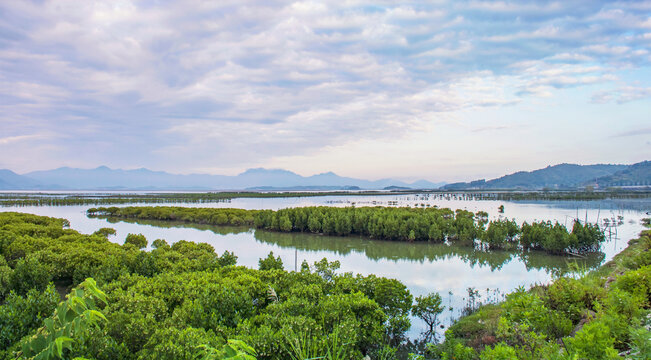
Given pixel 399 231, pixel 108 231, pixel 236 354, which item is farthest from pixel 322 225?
pixel 236 354

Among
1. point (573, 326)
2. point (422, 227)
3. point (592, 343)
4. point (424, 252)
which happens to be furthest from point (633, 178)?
point (592, 343)

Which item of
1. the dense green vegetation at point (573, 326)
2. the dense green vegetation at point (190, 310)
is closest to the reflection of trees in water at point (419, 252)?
the dense green vegetation at point (573, 326)

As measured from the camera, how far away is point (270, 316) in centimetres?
589

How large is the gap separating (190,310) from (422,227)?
59.7ft

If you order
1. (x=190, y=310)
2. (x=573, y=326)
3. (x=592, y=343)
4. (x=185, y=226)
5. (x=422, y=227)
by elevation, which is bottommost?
(x=185, y=226)

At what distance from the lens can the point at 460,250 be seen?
777 inches

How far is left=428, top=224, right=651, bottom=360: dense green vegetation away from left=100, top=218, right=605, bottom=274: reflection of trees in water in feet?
29.5

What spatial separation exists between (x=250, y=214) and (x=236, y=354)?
31302mm

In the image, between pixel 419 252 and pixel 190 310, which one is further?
pixel 419 252

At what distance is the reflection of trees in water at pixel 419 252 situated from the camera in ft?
54.5

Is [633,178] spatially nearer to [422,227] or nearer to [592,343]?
[422,227]

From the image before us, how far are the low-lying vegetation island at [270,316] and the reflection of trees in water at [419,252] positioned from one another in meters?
8.03

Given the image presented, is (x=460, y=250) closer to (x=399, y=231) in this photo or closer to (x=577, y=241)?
(x=399, y=231)

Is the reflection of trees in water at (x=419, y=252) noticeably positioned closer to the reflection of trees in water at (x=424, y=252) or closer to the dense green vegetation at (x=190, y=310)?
the reflection of trees in water at (x=424, y=252)
